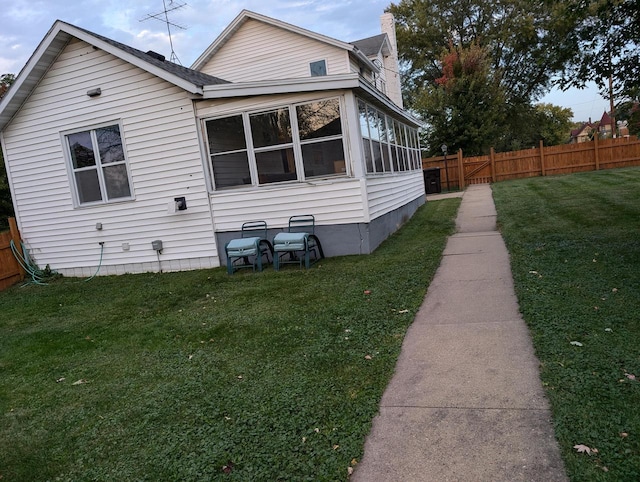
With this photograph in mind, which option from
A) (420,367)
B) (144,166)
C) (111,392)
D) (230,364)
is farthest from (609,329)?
(144,166)

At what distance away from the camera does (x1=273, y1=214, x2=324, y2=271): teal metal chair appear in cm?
738

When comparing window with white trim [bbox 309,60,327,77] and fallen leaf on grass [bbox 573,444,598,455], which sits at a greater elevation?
window with white trim [bbox 309,60,327,77]

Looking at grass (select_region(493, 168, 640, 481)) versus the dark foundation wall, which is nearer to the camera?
grass (select_region(493, 168, 640, 481))

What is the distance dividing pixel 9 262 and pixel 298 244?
265 inches

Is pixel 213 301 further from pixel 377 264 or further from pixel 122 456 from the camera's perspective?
pixel 122 456

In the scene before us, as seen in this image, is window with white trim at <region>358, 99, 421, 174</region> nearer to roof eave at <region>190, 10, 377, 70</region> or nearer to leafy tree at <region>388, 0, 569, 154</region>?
roof eave at <region>190, 10, 377, 70</region>

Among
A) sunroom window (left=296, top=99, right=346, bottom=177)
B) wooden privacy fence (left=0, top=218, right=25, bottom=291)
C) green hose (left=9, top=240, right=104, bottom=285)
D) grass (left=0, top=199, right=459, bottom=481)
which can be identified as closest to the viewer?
grass (left=0, top=199, right=459, bottom=481)

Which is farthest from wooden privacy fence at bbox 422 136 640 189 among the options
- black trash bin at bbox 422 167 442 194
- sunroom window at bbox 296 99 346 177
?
sunroom window at bbox 296 99 346 177

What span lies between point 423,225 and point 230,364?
7675 millimetres

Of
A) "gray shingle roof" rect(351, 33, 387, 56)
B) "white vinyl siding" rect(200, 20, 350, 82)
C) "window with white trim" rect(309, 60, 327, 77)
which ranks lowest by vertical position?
"window with white trim" rect(309, 60, 327, 77)

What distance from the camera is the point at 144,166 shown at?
8.60 m

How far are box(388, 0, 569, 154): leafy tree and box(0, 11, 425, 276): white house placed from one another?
52.9ft

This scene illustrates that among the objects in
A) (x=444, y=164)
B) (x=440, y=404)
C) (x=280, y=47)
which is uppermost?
(x=280, y=47)

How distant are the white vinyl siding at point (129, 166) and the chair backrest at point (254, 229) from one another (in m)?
0.74
